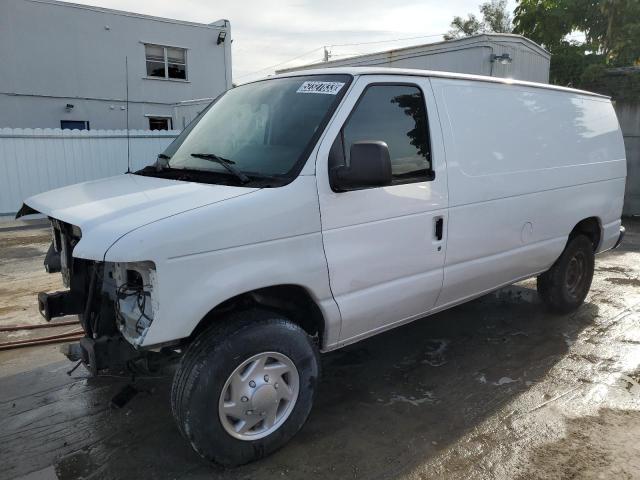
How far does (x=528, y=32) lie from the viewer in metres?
23.8

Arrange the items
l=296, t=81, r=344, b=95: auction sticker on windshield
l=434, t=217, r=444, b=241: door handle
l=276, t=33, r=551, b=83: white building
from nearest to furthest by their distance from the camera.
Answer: l=296, t=81, r=344, b=95: auction sticker on windshield
l=434, t=217, r=444, b=241: door handle
l=276, t=33, r=551, b=83: white building

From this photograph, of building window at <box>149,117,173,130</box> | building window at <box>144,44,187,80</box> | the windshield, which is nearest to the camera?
the windshield

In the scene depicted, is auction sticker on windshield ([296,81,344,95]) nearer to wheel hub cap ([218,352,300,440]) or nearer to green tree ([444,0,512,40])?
wheel hub cap ([218,352,300,440])

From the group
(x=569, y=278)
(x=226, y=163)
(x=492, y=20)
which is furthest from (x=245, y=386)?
(x=492, y=20)

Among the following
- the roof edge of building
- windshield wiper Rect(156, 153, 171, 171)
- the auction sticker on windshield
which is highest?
the roof edge of building

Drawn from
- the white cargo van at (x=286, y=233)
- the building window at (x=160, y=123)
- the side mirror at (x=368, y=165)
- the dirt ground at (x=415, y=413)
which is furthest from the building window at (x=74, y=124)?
the side mirror at (x=368, y=165)

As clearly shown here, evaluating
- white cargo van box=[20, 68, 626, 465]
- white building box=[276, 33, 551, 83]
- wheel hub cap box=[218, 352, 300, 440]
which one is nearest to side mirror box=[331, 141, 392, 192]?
white cargo van box=[20, 68, 626, 465]

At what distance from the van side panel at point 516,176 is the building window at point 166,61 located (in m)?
18.2

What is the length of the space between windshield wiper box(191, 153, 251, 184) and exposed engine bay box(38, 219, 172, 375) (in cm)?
77

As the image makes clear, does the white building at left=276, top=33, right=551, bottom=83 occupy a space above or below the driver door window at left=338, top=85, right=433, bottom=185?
above

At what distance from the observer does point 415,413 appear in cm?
352

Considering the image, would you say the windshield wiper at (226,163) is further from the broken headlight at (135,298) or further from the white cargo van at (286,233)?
the broken headlight at (135,298)

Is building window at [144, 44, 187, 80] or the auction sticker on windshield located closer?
the auction sticker on windshield

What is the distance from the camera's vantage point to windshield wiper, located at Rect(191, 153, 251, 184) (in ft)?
9.68
